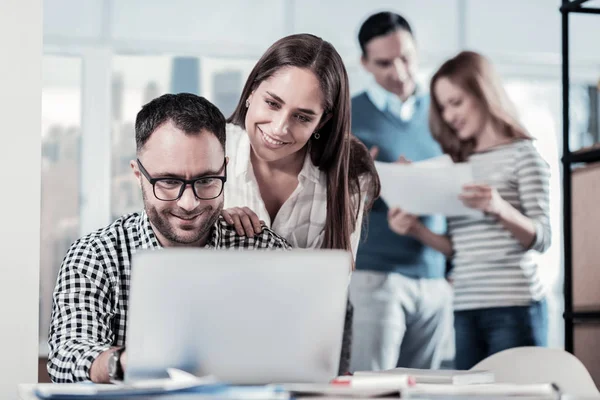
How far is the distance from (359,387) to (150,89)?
8.08 feet

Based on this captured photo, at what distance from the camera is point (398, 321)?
11.9 feet

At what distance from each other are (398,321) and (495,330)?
461mm

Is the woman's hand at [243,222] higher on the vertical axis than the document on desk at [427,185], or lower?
lower

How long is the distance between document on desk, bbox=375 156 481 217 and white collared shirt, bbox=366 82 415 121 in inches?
9.5

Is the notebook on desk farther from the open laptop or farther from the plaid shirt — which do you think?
the plaid shirt

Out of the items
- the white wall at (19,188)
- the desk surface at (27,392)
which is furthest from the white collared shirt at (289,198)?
the desk surface at (27,392)

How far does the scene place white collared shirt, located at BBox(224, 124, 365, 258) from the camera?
3.21 m

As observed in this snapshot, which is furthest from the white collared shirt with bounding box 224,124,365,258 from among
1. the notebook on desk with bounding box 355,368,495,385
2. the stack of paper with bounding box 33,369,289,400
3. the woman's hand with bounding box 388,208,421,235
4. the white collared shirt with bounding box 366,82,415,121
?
the stack of paper with bounding box 33,369,289,400

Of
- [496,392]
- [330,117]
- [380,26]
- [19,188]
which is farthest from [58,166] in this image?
[496,392]

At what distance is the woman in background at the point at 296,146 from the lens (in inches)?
124

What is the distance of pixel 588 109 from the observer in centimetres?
393

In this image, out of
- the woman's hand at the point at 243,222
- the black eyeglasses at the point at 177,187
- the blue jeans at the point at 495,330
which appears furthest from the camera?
the blue jeans at the point at 495,330

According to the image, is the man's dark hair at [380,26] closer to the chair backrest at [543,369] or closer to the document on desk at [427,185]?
the document on desk at [427,185]

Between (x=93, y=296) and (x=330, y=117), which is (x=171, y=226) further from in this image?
(x=330, y=117)
